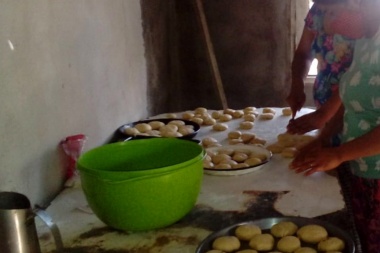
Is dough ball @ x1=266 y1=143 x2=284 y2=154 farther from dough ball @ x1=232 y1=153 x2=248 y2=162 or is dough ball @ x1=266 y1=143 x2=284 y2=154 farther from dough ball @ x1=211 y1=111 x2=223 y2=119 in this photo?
dough ball @ x1=211 y1=111 x2=223 y2=119

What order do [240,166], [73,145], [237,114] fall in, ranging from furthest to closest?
[237,114]
[240,166]
[73,145]

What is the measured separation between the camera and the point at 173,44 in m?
3.56

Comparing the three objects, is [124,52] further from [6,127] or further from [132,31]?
[6,127]

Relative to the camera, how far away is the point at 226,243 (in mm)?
1196

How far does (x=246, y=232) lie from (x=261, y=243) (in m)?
0.04

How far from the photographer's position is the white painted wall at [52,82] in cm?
133

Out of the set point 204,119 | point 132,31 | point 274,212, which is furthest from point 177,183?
point 132,31

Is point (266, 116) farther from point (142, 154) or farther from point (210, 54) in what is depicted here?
point (210, 54)

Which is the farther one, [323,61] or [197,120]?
[197,120]

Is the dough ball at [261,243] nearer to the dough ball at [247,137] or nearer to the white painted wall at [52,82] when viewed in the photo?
the white painted wall at [52,82]

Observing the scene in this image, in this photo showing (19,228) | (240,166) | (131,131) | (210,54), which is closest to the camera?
(19,228)

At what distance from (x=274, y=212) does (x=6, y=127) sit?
70 cm

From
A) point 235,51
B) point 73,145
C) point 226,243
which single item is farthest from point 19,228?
point 235,51

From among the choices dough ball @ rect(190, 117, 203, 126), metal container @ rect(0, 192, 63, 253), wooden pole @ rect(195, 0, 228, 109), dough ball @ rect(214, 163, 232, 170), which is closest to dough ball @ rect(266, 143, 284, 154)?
dough ball @ rect(214, 163, 232, 170)
